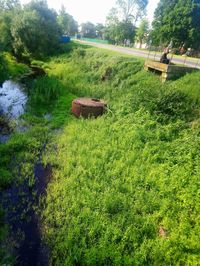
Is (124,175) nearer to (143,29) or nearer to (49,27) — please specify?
(49,27)

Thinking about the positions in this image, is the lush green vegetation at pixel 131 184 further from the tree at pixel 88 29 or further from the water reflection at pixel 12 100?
the tree at pixel 88 29

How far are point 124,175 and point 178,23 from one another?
33.0 metres

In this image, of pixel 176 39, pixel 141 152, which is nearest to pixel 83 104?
pixel 141 152

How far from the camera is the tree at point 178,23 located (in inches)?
1283

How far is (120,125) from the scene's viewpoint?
10547mm

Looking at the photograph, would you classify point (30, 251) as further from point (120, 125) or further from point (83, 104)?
point (83, 104)

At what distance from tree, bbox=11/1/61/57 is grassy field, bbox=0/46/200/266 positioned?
18.8 meters

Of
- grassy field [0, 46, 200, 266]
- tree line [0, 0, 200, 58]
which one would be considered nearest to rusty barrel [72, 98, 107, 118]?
grassy field [0, 46, 200, 266]

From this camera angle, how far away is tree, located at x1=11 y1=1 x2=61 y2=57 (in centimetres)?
2859

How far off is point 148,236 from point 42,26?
30.1 meters

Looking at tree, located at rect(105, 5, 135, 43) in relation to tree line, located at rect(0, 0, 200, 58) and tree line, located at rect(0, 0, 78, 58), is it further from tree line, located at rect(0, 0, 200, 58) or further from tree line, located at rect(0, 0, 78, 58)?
tree line, located at rect(0, 0, 78, 58)

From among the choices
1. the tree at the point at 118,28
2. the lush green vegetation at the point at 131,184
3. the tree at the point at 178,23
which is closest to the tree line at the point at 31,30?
the tree at the point at 178,23

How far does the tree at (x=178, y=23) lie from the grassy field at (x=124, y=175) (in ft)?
78.6

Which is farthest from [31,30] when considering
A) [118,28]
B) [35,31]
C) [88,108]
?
[118,28]
